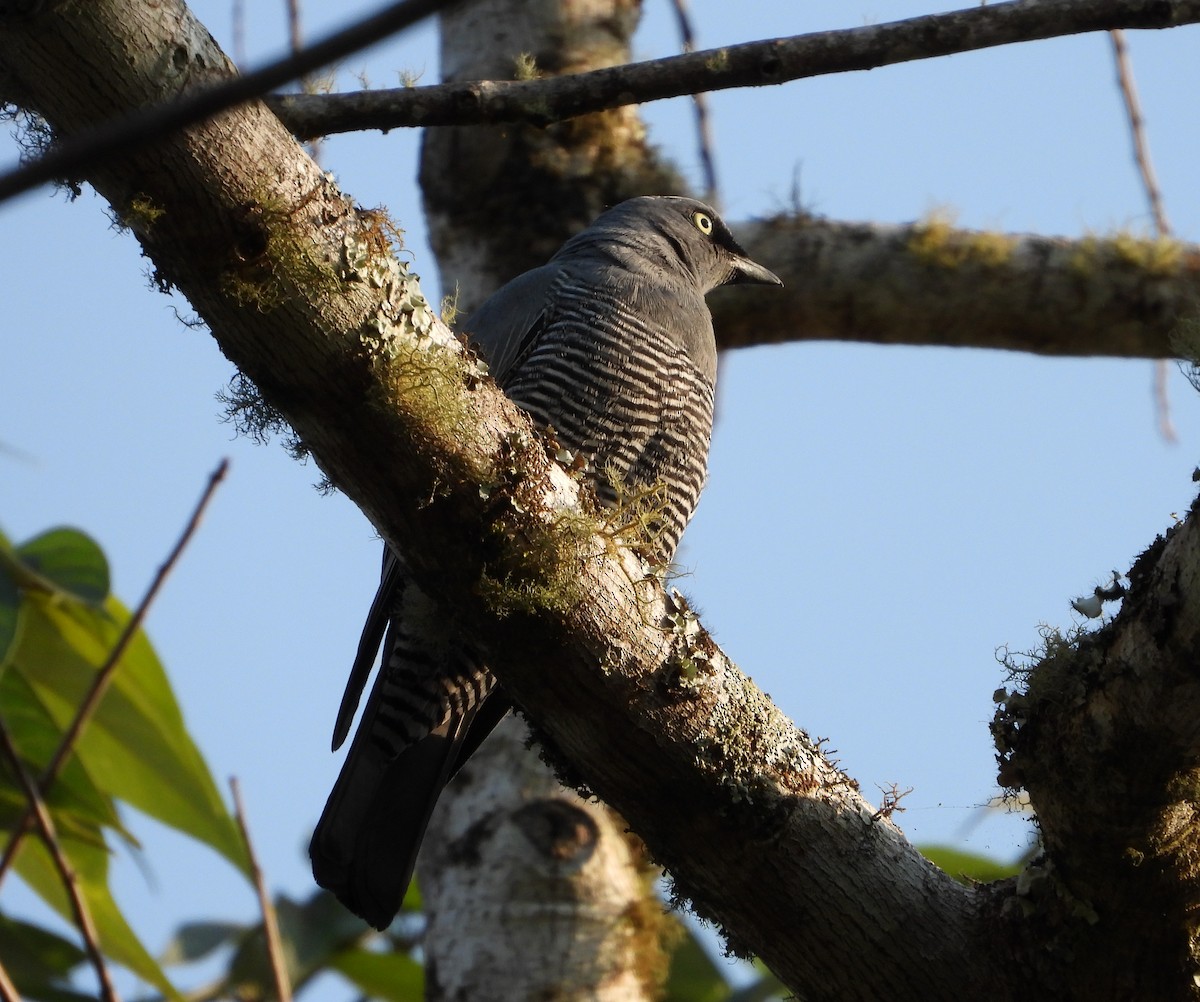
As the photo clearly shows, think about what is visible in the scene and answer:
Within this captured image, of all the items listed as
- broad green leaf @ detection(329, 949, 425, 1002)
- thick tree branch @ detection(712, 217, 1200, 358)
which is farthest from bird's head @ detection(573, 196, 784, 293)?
broad green leaf @ detection(329, 949, 425, 1002)

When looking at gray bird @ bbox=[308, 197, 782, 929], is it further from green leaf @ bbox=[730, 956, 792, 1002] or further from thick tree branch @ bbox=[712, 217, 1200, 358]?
green leaf @ bbox=[730, 956, 792, 1002]

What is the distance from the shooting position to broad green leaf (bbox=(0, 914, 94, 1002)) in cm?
371

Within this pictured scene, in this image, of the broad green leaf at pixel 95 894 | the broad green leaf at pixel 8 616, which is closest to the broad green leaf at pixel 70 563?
the broad green leaf at pixel 8 616

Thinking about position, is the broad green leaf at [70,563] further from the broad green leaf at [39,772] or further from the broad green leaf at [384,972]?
the broad green leaf at [384,972]

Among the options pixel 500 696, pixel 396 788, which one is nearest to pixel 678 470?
pixel 500 696

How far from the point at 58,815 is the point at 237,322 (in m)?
1.85

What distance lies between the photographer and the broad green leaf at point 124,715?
373 centimetres

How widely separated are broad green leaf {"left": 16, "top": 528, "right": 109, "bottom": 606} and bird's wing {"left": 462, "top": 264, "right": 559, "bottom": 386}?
115cm

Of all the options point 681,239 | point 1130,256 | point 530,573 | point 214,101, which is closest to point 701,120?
point 681,239

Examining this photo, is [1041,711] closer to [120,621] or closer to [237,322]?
[237,322]

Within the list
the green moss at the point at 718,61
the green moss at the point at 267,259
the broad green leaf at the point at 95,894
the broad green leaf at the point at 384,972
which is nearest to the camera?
the green moss at the point at 267,259

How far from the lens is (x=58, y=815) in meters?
3.45

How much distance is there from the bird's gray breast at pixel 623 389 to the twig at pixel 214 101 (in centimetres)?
269

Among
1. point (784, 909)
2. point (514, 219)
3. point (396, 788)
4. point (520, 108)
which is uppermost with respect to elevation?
point (514, 219)
